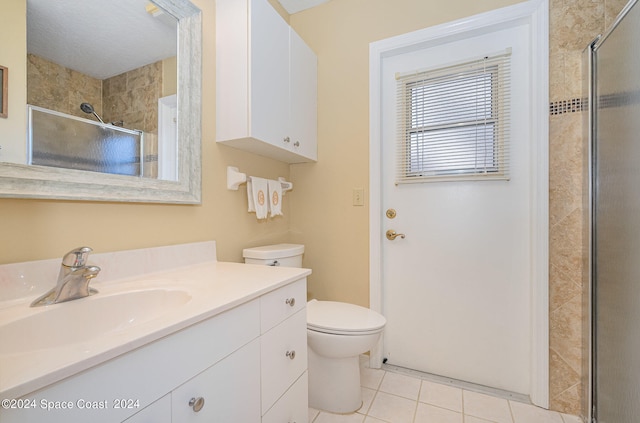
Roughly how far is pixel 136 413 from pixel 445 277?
1.57 metres

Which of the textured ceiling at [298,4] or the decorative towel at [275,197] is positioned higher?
the textured ceiling at [298,4]

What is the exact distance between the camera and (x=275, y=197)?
175 cm

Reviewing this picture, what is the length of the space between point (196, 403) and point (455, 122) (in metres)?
1.74

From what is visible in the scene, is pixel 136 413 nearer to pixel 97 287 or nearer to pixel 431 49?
pixel 97 287

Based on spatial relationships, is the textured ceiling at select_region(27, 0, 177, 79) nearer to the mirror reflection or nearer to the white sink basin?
the mirror reflection

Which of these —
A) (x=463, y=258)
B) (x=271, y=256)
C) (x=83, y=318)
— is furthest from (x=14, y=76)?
(x=463, y=258)

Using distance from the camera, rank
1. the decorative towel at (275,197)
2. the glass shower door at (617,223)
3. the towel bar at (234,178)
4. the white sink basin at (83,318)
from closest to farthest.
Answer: the white sink basin at (83,318)
the glass shower door at (617,223)
the towel bar at (234,178)
the decorative towel at (275,197)

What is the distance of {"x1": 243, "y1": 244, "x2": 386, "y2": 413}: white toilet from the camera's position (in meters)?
1.31

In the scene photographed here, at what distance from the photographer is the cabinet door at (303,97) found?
5.52 ft

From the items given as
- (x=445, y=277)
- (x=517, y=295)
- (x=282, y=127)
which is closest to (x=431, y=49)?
(x=282, y=127)

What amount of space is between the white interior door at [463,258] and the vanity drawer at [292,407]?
82cm

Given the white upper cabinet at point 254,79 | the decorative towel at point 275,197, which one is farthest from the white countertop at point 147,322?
the white upper cabinet at point 254,79

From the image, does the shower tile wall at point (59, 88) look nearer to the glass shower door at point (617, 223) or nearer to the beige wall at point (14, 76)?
Answer: the beige wall at point (14, 76)

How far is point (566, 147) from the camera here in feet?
4.52
